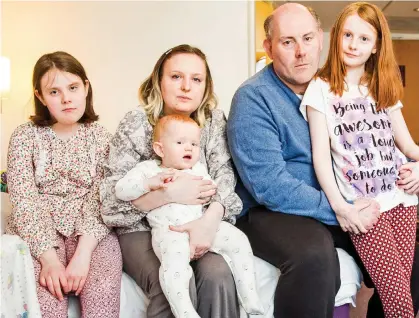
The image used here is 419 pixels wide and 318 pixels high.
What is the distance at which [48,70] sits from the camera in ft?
4.95

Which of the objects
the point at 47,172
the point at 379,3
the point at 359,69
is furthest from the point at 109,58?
the point at 379,3

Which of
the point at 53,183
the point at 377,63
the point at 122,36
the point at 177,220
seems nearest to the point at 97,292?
the point at 177,220

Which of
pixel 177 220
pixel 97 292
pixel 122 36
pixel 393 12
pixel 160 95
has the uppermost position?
pixel 393 12

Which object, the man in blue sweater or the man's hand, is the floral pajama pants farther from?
the man's hand

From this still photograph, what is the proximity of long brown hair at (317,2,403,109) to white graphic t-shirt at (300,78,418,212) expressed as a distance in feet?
0.09

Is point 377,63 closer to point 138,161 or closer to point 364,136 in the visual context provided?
point 364,136

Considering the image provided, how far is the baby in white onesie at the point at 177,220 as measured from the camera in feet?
3.94

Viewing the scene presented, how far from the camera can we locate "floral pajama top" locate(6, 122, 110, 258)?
4.60ft

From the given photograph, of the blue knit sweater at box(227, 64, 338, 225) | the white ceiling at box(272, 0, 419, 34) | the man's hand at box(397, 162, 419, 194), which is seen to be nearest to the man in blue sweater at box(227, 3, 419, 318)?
the blue knit sweater at box(227, 64, 338, 225)

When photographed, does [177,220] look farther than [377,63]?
No

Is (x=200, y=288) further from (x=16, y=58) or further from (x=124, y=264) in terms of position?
(x=16, y=58)

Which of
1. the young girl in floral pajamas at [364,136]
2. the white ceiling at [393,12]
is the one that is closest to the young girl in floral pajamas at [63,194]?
the young girl in floral pajamas at [364,136]

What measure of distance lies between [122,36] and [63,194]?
67.2 inches

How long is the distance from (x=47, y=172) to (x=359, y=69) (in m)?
1.04
